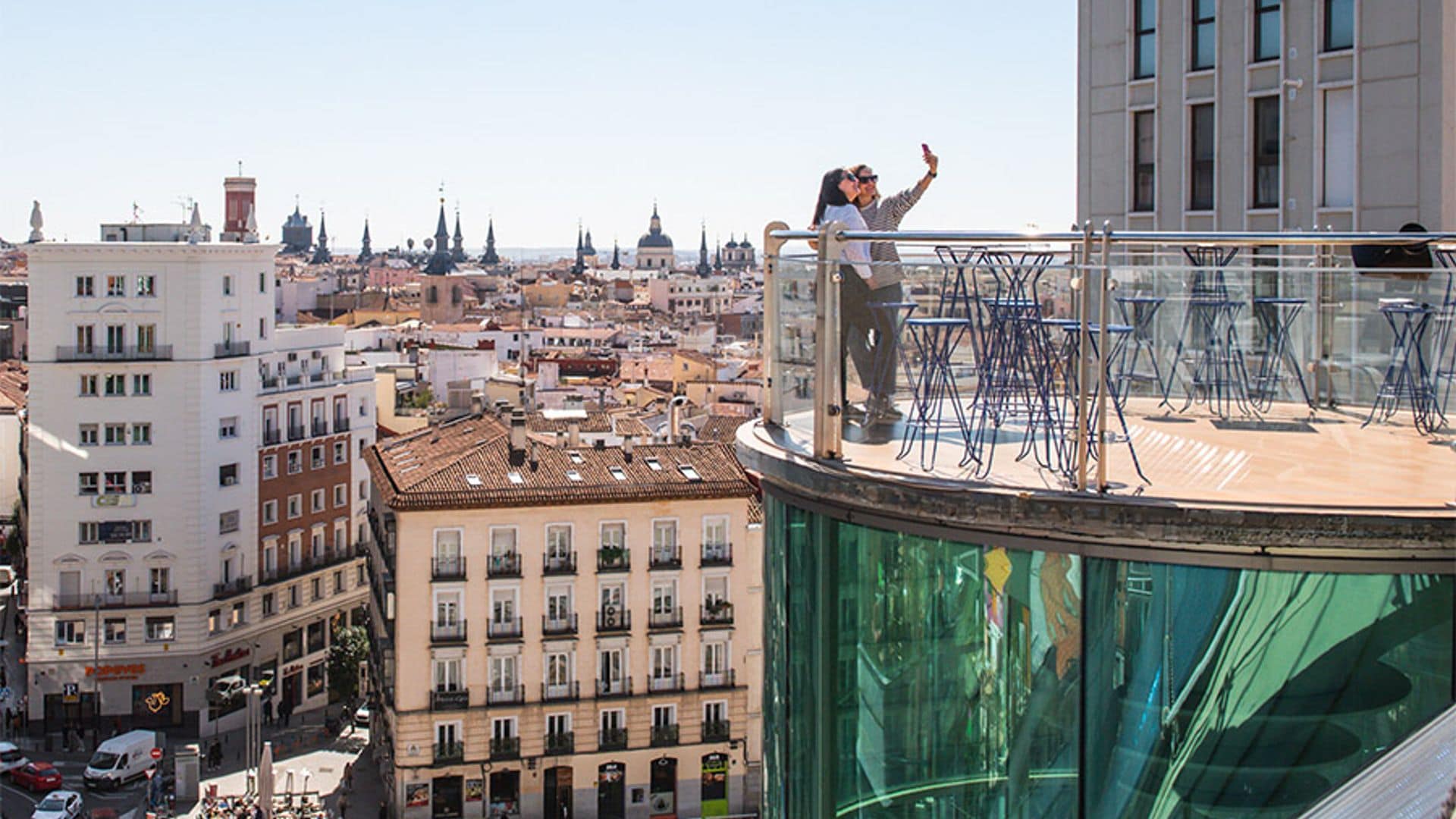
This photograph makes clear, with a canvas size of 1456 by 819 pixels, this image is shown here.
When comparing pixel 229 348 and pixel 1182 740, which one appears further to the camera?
pixel 229 348

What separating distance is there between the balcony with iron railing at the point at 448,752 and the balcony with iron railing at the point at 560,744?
202 cm

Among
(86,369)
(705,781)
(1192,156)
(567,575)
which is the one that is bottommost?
(705,781)

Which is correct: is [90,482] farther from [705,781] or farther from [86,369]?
[705,781]

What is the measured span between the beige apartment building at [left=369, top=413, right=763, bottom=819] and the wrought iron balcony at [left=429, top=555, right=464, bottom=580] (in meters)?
0.04

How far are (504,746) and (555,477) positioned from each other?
638 cm

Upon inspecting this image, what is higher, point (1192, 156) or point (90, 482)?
point (1192, 156)

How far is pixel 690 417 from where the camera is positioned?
2616 inches

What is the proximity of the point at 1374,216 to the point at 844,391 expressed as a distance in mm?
22190

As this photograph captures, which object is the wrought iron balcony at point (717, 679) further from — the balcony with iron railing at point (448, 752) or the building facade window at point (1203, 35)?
the building facade window at point (1203, 35)

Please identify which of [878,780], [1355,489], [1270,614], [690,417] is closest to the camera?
[1270,614]

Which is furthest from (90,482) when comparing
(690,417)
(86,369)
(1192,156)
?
(1192,156)

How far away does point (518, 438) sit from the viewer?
43.2 meters

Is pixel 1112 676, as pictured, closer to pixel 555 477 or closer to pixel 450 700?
pixel 450 700

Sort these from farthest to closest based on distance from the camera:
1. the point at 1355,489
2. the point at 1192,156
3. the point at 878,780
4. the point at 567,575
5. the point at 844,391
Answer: the point at 567,575, the point at 1192,156, the point at 844,391, the point at 878,780, the point at 1355,489
